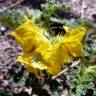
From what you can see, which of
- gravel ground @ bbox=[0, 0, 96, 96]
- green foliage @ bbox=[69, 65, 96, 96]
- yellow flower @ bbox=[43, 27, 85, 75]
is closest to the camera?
yellow flower @ bbox=[43, 27, 85, 75]

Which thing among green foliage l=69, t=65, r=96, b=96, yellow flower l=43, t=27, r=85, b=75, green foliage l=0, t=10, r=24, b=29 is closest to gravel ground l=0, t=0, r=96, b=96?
green foliage l=0, t=10, r=24, b=29

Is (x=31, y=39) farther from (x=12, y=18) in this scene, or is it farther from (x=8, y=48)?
(x=8, y=48)

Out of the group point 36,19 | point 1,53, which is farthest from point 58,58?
point 1,53

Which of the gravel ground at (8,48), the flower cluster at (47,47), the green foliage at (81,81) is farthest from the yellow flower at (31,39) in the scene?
the gravel ground at (8,48)

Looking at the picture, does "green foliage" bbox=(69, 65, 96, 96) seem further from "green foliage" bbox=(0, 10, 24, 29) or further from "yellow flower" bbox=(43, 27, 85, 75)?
"green foliage" bbox=(0, 10, 24, 29)

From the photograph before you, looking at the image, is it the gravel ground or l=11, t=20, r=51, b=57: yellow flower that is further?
the gravel ground

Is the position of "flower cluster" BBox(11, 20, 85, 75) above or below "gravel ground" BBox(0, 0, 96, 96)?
below

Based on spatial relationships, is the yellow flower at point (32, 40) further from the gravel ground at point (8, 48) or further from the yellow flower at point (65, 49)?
the gravel ground at point (8, 48)

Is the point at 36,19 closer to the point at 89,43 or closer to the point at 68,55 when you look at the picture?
the point at 89,43
